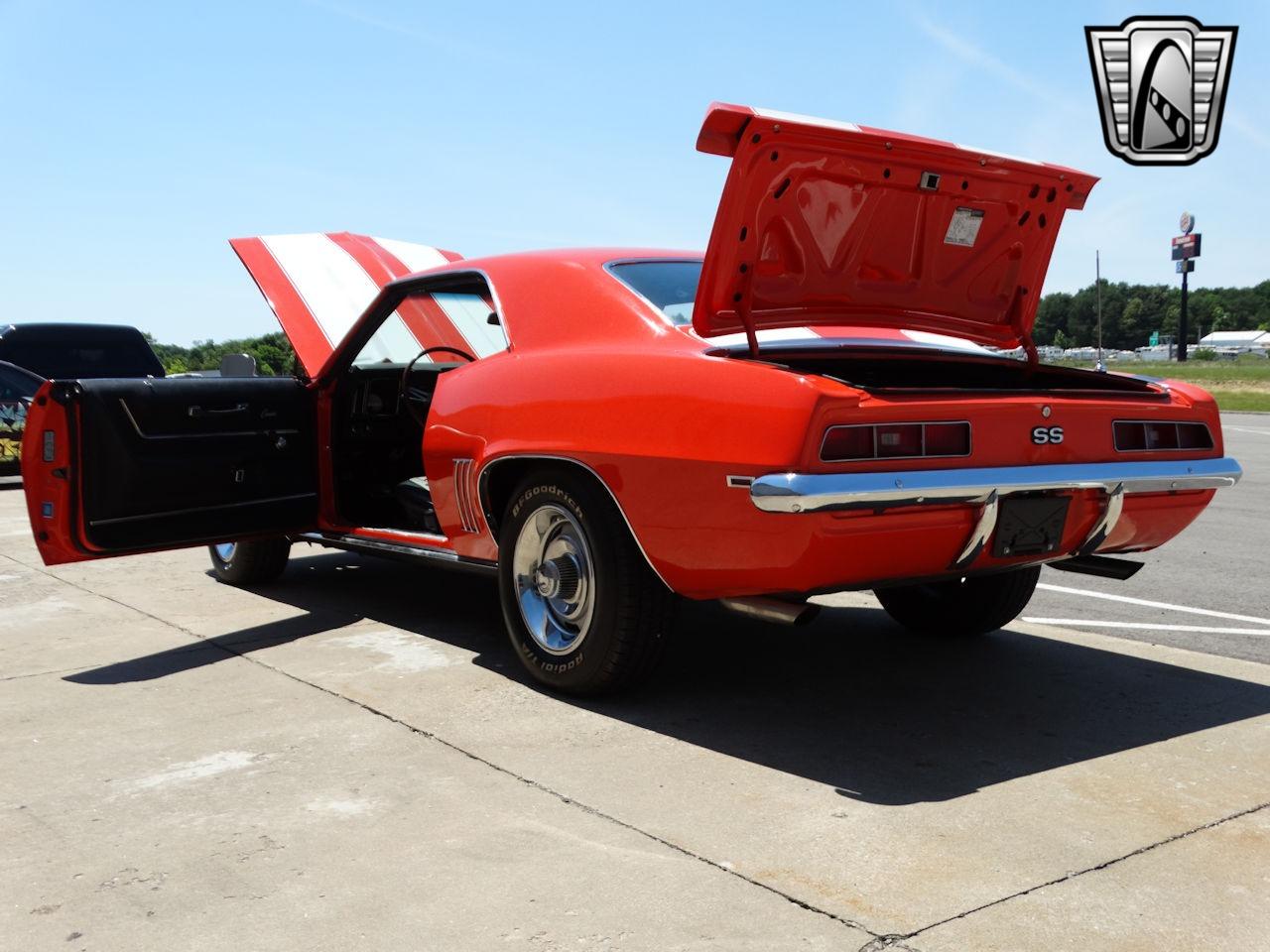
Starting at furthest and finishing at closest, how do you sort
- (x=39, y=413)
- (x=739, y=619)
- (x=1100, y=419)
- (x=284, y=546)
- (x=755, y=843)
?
(x=284, y=546)
(x=739, y=619)
(x=39, y=413)
(x=1100, y=419)
(x=755, y=843)

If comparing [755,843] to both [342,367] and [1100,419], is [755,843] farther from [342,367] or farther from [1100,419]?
[342,367]

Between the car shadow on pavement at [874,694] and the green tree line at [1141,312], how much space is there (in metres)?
149

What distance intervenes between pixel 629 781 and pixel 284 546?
344 centimetres

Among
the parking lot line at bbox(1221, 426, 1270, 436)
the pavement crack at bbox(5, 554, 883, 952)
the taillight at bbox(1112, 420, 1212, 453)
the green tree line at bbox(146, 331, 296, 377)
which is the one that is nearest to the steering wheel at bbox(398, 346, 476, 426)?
the pavement crack at bbox(5, 554, 883, 952)

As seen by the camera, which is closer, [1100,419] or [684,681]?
[1100,419]

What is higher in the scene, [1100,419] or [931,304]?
[931,304]

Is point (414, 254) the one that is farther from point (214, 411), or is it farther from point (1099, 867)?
point (1099, 867)

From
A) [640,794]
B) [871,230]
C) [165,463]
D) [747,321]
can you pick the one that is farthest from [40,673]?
[871,230]

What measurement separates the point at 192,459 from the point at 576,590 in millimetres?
1969

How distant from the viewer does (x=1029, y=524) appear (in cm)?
355

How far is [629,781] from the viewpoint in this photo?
3271 millimetres

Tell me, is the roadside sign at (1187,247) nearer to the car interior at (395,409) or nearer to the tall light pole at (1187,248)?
the tall light pole at (1187,248)

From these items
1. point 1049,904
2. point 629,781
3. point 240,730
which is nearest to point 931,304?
point 629,781

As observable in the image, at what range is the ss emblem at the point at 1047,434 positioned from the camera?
140 inches
